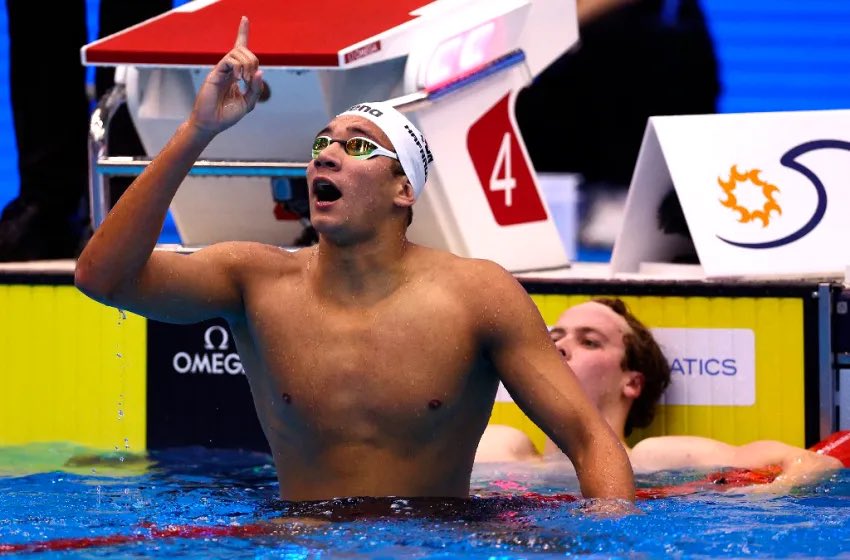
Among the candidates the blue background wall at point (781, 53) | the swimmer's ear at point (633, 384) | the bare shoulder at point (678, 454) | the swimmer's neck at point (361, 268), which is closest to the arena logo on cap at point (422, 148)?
the swimmer's neck at point (361, 268)

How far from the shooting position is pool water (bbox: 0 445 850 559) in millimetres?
3123

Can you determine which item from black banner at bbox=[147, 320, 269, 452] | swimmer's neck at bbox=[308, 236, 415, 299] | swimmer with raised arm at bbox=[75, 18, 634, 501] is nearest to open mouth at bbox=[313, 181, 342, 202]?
swimmer with raised arm at bbox=[75, 18, 634, 501]

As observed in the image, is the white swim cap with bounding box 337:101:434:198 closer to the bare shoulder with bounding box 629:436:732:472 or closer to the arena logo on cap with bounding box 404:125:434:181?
the arena logo on cap with bounding box 404:125:434:181

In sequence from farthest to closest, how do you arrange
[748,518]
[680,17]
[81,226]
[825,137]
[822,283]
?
[680,17], [81,226], [825,137], [822,283], [748,518]

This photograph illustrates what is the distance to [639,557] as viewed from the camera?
3.06 meters

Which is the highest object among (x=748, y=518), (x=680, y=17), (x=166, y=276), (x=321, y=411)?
(x=680, y=17)

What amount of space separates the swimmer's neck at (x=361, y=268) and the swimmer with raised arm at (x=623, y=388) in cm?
139

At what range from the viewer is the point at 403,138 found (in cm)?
342

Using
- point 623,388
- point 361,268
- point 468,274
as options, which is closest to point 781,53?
point 623,388

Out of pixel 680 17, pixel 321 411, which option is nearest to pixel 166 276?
pixel 321 411

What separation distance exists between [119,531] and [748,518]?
147 cm

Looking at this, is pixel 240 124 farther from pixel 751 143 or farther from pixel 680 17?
pixel 680 17

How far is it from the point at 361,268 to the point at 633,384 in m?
1.59

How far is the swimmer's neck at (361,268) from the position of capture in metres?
3.38
